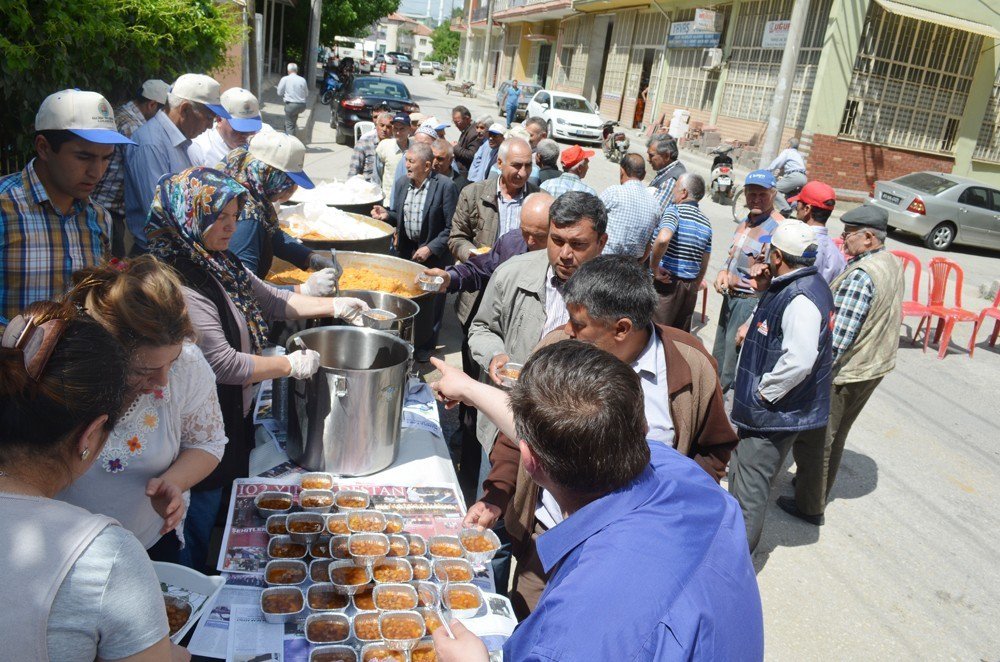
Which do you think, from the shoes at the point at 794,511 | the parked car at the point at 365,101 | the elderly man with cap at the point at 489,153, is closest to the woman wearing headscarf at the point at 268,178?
the shoes at the point at 794,511

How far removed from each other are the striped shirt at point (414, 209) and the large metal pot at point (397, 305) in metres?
2.40

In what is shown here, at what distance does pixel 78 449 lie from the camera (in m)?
1.39

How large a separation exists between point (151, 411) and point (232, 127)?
381cm

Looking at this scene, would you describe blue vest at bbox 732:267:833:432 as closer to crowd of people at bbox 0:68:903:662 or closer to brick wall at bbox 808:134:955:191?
crowd of people at bbox 0:68:903:662

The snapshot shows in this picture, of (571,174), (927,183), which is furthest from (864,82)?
(571,174)

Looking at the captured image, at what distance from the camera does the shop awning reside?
17.8 meters

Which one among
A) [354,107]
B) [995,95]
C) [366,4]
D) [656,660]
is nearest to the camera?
[656,660]

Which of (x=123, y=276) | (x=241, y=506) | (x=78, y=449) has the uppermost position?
(x=123, y=276)

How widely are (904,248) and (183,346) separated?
1591cm

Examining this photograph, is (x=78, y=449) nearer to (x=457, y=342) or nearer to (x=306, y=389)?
(x=306, y=389)

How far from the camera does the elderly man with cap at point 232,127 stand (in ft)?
17.3

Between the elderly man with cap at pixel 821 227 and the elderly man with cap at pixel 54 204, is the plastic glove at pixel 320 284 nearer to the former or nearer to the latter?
the elderly man with cap at pixel 54 204

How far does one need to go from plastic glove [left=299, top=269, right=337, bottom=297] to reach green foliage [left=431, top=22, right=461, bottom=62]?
87.0 meters

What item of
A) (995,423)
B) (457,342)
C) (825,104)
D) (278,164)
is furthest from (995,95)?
(278,164)
